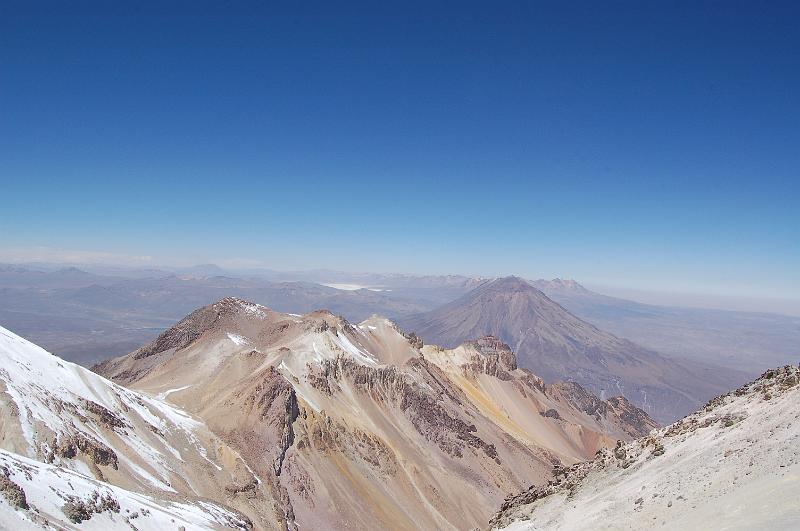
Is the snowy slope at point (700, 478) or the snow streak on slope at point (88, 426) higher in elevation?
the snowy slope at point (700, 478)

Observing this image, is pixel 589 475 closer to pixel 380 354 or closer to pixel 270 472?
pixel 270 472

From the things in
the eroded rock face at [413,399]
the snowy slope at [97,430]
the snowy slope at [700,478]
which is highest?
the snowy slope at [700,478]

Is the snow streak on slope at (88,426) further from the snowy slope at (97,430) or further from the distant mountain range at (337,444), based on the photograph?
the distant mountain range at (337,444)

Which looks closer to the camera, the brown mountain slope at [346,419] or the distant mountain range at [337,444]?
the distant mountain range at [337,444]

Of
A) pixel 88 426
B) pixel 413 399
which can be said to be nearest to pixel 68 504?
pixel 88 426

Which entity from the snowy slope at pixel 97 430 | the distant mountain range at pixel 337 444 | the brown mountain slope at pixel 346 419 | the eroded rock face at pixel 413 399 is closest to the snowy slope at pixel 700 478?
the distant mountain range at pixel 337 444
